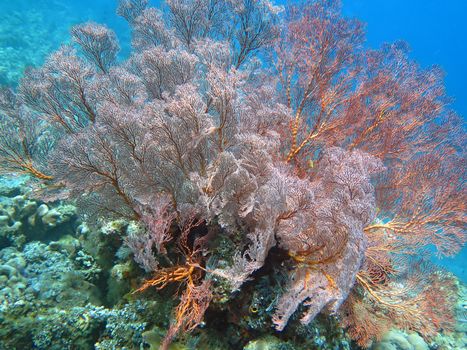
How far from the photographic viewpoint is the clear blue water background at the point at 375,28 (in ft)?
68.6

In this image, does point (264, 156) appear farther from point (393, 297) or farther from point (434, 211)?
point (434, 211)

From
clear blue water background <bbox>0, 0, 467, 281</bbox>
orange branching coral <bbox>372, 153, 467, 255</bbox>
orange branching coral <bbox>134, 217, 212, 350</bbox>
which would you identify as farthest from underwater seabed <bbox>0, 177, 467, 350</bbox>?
clear blue water background <bbox>0, 0, 467, 281</bbox>

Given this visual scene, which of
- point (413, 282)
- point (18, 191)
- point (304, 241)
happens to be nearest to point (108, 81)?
point (304, 241)

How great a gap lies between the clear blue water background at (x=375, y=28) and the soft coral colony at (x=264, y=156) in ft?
4.10

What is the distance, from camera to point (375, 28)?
99.7m

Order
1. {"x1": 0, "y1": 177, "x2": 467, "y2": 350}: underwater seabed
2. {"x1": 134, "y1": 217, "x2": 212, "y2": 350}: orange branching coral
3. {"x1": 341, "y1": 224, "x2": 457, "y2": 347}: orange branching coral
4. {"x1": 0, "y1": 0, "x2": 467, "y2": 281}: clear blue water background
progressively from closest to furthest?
{"x1": 134, "y1": 217, "x2": 212, "y2": 350}: orange branching coral, {"x1": 0, "y1": 177, "x2": 467, "y2": 350}: underwater seabed, {"x1": 341, "y1": 224, "x2": 457, "y2": 347}: orange branching coral, {"x1": 0, "y1": 0, "x2": 467, "y2": 281}: clear blue water background

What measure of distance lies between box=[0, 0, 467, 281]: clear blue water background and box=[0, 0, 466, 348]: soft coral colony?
4.10 ft

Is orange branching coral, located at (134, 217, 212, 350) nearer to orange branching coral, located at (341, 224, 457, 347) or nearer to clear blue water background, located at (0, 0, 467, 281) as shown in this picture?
orange branching coral, located at (341, 224, 457, 347)

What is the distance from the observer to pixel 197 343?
3301 millimetres

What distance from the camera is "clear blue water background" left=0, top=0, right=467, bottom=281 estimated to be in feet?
68.6

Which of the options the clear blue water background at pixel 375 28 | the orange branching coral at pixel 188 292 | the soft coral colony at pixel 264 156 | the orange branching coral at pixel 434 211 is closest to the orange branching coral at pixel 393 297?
the soft coral colony at pixel 264 156

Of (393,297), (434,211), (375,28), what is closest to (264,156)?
(393,297)

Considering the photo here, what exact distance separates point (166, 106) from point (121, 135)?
65 cm

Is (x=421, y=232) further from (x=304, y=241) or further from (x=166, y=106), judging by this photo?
(x=166, y=106)
